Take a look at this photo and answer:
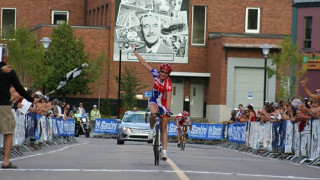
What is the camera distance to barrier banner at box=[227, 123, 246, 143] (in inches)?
1459

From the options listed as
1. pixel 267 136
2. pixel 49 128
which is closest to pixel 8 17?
pixel 49 128

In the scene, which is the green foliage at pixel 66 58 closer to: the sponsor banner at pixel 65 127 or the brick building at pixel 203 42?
the brick building at pixel 203 42

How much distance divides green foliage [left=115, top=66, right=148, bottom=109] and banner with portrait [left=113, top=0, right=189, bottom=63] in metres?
2.65

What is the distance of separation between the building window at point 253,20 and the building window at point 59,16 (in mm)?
15302

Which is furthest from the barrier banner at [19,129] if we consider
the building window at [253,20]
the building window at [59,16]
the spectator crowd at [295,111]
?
the building window at [59,16]

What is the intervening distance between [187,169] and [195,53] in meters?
52.0

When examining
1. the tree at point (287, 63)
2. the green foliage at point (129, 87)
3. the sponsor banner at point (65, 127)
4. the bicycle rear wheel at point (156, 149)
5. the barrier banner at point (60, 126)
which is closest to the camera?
the bicycle rear wheel at point (156, 149)

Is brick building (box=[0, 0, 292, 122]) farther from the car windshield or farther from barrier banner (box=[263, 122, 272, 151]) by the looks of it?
barrier banner (box=[263, 122, 272, 151])

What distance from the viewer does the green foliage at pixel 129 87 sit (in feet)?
206

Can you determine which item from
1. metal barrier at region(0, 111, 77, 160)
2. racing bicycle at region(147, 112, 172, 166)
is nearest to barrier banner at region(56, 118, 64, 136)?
metal barrier at region(0, 111, 77, 160)

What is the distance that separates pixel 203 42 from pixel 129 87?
8489 mm

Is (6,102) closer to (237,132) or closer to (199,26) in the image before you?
(237,132)

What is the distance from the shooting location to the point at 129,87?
2491 inches

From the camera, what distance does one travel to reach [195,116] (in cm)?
6881
